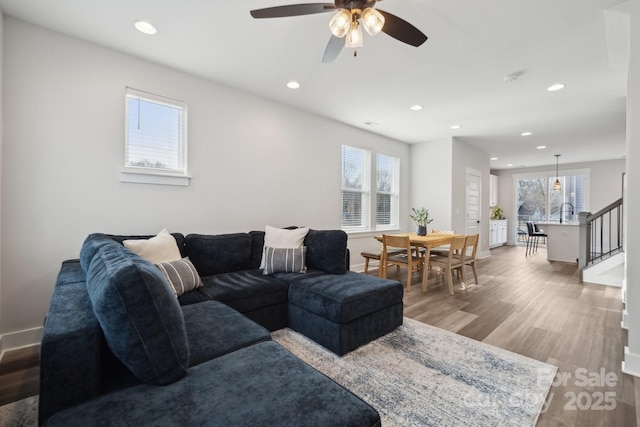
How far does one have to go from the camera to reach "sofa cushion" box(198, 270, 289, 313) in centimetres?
234

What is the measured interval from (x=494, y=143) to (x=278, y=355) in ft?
22.1

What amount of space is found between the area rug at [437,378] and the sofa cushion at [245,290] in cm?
35

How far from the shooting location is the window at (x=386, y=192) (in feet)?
18.6

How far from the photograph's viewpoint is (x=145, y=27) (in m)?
2.33

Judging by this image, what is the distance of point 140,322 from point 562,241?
315 inches

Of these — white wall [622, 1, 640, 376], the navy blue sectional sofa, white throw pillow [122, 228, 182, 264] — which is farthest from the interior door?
the navy blue sectional sofa

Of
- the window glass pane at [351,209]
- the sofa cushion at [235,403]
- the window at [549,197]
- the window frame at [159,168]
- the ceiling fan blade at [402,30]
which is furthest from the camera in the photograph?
the window at [549,197]

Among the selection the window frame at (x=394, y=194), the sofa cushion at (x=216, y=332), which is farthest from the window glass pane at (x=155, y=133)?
the window frame at (x=394, y=194)

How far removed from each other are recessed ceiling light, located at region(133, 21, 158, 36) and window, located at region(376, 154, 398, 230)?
13.7 ft

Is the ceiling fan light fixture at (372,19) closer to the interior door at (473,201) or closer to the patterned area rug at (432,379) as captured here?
the patterned area rug at (432,379)

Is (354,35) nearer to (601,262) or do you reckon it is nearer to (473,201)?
(601,262)

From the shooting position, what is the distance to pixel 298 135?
4180 millimetres

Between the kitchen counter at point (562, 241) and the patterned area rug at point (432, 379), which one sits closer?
the patterned area rug at point (432, 379)

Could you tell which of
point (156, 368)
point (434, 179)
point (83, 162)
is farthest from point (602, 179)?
point (83, 162)
